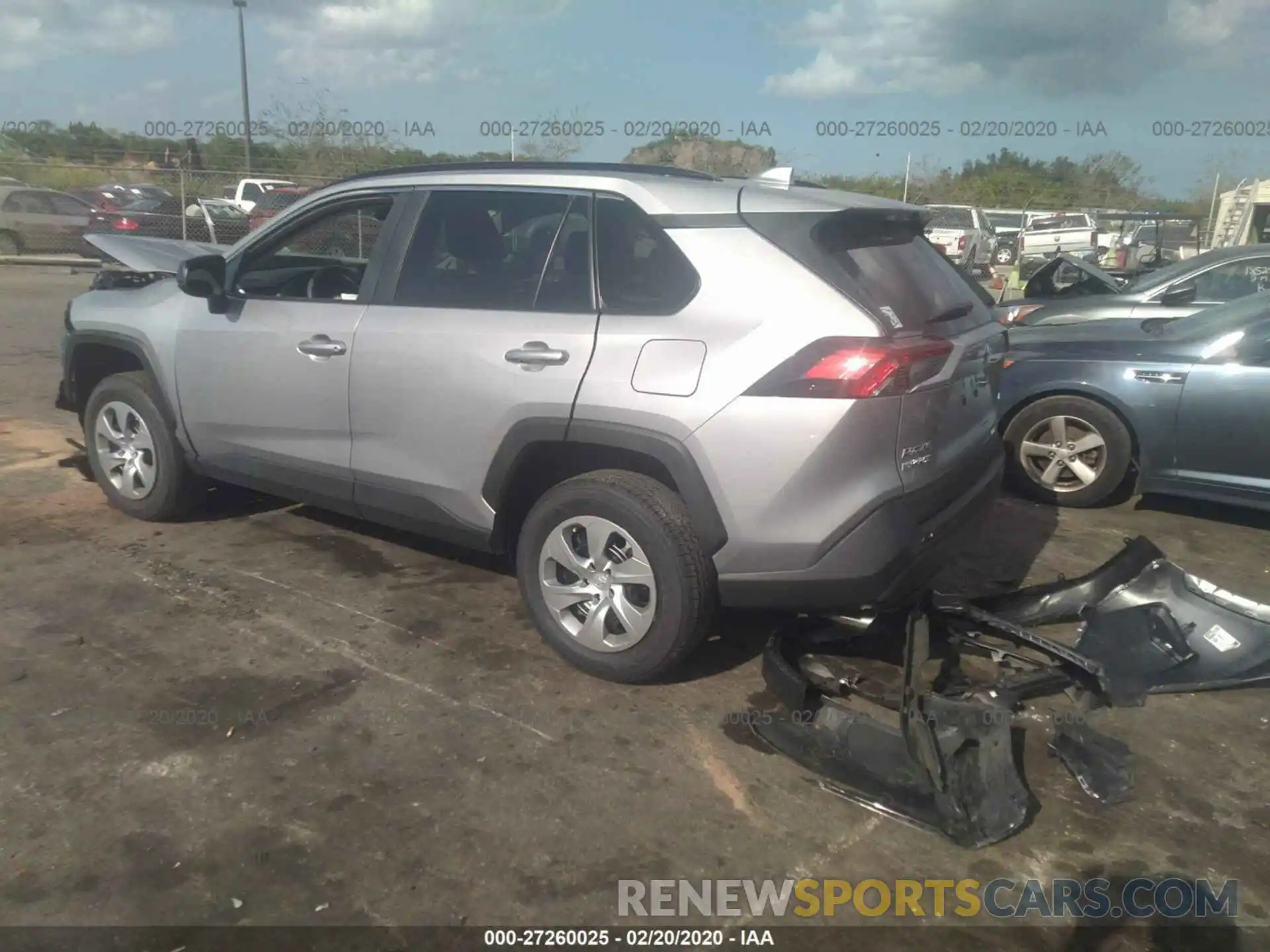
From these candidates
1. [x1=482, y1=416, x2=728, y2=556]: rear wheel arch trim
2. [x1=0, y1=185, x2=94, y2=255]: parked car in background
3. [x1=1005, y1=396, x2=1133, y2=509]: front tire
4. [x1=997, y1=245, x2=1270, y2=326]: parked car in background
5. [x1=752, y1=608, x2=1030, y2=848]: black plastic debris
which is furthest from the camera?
[x1=0, y1=185, x2=94, y2=255]: parked car in background

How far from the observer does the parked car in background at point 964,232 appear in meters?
21.7

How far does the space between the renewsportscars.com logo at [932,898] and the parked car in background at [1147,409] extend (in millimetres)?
3386

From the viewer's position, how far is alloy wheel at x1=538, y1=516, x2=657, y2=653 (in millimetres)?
3600

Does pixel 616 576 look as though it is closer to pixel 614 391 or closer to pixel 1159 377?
pixel 614 391

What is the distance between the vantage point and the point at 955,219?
24.0 meters

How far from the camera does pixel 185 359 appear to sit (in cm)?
477

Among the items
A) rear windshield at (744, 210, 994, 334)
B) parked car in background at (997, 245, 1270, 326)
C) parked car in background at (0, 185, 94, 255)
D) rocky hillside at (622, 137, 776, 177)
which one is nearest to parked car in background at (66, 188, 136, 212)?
parked car in background at (0, 185, 94, 255)

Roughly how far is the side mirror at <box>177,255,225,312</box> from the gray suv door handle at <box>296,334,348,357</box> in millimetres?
581

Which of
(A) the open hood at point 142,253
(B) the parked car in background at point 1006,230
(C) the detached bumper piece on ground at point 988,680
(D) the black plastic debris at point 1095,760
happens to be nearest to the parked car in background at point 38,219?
(A) the open hood at point 142,253

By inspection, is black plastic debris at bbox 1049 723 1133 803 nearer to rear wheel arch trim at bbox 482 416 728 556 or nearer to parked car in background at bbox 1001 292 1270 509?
rear wheel arch trim at bbox 482 416 728 556

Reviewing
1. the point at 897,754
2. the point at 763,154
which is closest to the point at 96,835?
the point at 897,754

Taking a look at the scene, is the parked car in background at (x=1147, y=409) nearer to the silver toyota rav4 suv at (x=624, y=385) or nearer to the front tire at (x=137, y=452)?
the silver toyota rav4 suv at (x=624, y=385)

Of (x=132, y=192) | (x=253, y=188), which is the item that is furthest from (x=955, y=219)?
(x=132, y=192)

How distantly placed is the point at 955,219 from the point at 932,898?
77.5 ft
